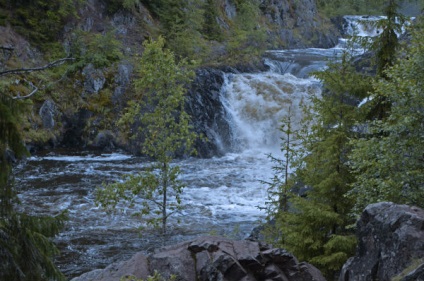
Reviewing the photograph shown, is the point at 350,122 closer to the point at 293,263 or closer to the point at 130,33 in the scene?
the point at 293,263

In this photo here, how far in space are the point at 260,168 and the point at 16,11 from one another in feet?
55.3

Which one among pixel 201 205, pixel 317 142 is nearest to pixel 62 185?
pixel 201 205

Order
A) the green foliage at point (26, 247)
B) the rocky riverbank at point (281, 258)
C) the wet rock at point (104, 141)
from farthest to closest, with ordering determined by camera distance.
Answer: the wet rock at point (104, 141) → the rocky riverbank at point (281, 258) → the green foliage at point (26, 247)

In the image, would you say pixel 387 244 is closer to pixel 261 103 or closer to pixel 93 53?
pixel 261 103

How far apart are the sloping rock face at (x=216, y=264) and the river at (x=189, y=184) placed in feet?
7.63

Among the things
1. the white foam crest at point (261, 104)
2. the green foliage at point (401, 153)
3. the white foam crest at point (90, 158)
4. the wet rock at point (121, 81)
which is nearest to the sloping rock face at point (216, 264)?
the green foliage at point (401, 153)

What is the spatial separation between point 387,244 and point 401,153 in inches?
87.2

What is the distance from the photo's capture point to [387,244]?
7344 millimetres

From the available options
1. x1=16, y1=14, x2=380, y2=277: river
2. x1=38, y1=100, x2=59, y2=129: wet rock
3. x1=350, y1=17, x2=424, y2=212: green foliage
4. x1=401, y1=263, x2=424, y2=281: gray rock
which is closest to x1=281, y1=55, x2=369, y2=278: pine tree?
x1=350, y1=17, x2=424, y2=212: green foliage

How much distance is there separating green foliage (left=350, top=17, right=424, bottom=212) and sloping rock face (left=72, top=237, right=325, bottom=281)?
1.89 metres

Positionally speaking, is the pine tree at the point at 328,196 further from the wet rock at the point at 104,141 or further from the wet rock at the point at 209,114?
the wet rock at the point at 104,141

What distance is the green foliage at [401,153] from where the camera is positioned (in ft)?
28.0

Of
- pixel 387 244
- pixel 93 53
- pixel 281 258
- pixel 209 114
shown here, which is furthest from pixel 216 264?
pixel 93 53

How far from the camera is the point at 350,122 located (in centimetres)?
1100
